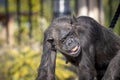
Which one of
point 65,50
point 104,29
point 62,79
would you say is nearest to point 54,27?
point 65,50

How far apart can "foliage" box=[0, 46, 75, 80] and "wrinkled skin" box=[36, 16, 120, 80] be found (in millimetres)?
3125

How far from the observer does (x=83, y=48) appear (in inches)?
197

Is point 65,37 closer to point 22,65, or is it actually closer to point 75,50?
point 75,50

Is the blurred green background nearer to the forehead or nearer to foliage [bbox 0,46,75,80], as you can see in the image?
foliage [bbox 0,46,75,80]

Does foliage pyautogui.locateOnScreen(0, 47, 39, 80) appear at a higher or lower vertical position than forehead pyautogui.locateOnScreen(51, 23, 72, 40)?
lower

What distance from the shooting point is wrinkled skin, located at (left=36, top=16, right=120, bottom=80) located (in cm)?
489

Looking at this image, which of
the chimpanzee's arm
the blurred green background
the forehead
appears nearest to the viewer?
the chimpanzee's arm

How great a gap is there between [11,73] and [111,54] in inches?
145

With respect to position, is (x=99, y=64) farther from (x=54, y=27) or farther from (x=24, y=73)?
(x=24, y=73)

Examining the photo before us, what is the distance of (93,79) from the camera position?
493 cm

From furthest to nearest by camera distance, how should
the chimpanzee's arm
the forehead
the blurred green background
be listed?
the blurred green background
the forehead
the chimpanzee's arm

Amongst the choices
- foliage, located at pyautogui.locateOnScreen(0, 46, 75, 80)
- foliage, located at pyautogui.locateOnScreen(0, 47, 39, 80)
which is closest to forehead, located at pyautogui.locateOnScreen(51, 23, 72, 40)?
foliage, located at pyautogui.locateOnScreen(0, 46, 75, 80)

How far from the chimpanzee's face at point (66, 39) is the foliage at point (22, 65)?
3317mm

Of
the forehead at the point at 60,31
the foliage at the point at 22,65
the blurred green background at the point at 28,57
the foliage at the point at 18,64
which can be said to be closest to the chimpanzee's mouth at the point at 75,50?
the forehead at the point at 60,31
